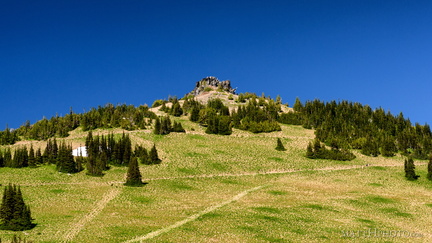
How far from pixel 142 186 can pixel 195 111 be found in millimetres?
73947

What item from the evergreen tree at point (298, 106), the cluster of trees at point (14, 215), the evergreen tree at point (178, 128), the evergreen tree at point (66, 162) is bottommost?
the cluster of trees at point (14, 215)

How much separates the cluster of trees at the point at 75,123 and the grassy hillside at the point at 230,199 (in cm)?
1290

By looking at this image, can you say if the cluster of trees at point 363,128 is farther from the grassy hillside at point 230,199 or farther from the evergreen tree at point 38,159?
the evergreen tree at point 38,159

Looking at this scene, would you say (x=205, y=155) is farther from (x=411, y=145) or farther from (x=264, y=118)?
(x=411, y=145)

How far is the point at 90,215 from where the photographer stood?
53844 mm

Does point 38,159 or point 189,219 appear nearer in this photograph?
point 189,219

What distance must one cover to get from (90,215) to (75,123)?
88.6m

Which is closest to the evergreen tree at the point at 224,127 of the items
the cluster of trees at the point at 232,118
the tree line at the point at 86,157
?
the cluster of trees at the point at 232,118

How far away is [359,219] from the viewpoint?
56.5 meters

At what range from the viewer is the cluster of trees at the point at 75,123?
124312 mm

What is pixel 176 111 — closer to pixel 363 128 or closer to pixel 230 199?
pixel 363 128

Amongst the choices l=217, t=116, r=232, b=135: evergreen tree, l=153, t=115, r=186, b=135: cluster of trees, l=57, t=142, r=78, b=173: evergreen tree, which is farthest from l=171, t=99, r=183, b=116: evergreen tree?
l=57, t=142, r=78, b=173: evergreen tree

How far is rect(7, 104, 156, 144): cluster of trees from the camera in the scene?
124312 mm

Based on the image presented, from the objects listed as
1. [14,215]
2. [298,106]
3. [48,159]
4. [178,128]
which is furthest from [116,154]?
[298,106]
